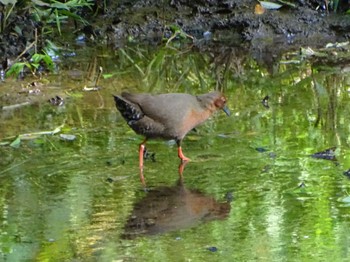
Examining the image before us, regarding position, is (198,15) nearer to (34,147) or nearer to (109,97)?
(109,97)

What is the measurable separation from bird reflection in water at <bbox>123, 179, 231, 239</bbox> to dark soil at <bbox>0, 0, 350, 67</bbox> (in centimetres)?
541

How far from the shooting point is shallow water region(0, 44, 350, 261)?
499cm

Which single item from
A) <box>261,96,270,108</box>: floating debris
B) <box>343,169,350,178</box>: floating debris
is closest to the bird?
<box>343,169,350,178</box>: floating debris

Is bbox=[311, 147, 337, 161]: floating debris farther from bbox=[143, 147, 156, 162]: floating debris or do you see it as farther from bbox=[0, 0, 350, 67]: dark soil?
bbox=[0, 0, 350, 67]: dark soil

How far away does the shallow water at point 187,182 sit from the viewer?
4.99m

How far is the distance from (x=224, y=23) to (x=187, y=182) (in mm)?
5891

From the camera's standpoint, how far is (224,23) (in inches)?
464

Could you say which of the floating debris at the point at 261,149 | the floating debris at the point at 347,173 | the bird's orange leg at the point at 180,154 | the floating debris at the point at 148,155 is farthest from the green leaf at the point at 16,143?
the floating debris at the point at 347,173

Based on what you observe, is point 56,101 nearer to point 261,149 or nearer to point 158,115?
point 158,115

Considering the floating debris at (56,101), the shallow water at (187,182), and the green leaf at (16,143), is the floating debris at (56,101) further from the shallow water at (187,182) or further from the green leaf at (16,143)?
the green leaf at (16,143)

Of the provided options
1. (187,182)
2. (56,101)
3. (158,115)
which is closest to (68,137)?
(158,115)

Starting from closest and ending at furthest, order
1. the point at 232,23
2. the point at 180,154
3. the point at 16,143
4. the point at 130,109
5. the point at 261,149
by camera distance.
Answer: the point at 130,109 → the point at 180,154 → the point at 261,149 → the point at 16,143 → the point at 232,23

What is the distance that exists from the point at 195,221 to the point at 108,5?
23.1 ft

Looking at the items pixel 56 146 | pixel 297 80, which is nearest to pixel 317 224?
pixel 56 146
